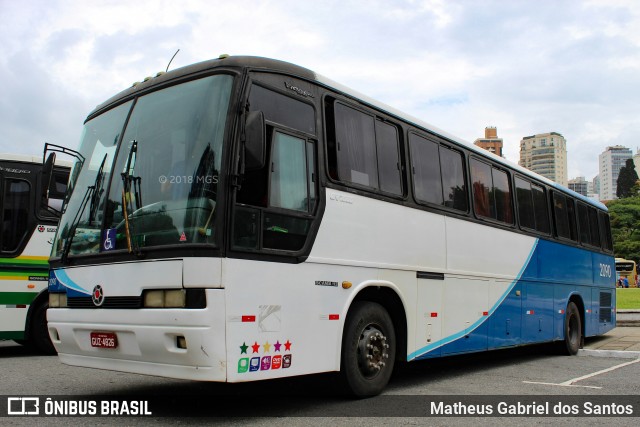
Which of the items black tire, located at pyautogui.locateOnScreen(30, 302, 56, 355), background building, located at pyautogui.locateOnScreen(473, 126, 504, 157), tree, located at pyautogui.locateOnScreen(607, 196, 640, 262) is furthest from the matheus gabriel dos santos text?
tree, located at pyautogui.locateOnScreen(607, 196, 640, 262)

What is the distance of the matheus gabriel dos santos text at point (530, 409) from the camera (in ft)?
20.9

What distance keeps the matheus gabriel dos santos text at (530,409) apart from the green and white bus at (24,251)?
277 inches

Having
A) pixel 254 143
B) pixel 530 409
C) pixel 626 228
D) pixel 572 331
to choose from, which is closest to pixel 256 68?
pixel 254 143

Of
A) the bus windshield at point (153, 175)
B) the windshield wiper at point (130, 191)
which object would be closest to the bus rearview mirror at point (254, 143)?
the bus windshield at point (153, 175)

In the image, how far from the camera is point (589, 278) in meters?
14.2

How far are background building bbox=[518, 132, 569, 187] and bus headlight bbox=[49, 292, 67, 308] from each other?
139464mm

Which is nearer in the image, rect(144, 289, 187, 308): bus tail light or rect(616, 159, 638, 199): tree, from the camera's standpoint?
rect(144, 289, 187, 308): bus tail light

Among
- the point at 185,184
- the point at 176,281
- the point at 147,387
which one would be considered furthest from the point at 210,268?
the point at 147,387

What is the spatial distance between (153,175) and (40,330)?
6.52 metres

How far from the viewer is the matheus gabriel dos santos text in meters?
6.37

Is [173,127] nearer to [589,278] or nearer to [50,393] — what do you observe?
[50,393]

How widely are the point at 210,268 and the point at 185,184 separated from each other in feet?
2.64

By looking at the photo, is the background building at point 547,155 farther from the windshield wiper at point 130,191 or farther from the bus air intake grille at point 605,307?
→ the windshield wiper at point 130,191

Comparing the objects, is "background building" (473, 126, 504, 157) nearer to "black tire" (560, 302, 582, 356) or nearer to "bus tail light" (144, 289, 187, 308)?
"black tire" (560, 302, 582, 356)
